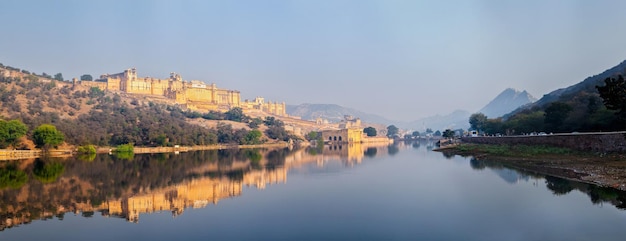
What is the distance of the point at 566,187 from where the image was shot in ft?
56.6

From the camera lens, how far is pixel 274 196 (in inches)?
672

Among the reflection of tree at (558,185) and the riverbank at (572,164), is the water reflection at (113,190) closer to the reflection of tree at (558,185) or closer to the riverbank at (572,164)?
the reflection of tree at (558,185)

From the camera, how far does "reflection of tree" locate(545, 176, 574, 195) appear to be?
54.2 ft

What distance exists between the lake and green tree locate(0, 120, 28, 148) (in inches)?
779

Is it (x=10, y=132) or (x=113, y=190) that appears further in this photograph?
(x=10, y=132)

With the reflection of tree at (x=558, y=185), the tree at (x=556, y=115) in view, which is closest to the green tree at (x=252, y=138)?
the tree at (x=556, y=115)

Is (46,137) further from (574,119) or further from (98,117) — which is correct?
(574,119)

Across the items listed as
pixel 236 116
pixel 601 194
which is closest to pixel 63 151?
pixel 601 194

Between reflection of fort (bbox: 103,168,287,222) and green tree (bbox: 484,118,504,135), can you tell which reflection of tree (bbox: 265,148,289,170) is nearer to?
reflection of fort (bbox: 103,168,287,222)

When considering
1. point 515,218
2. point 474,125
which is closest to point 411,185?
point 515,218

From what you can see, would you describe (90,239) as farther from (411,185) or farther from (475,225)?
(411,185)

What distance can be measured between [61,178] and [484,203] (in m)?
18.6

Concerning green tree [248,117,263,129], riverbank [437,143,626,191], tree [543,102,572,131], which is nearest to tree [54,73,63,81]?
green tree [248,117,263,129]

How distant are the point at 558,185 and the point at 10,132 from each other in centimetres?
4117
